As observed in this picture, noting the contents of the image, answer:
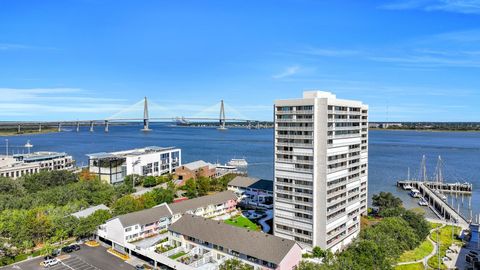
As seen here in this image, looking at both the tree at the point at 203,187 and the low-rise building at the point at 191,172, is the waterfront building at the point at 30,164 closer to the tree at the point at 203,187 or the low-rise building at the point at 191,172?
the low-rise building at the point at 191,172

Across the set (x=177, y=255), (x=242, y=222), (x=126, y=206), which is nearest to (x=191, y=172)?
(x=242, y=222)

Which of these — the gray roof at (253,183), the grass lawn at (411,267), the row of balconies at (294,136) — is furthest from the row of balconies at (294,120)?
the gray roof at (253,183)

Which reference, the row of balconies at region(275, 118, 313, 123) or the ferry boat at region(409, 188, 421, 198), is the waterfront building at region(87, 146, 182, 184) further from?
the ferry boat at region(409, 188, 421, 198)

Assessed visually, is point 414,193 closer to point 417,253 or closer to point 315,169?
point 417,253

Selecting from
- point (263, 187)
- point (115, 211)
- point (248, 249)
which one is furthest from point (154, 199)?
point (248, 249)

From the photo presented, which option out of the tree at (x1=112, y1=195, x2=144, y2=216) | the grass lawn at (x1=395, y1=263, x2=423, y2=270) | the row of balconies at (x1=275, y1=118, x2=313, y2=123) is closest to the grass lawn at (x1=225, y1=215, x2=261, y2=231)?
the tree at (x1=112, y1=195, x2=144, y2=216)
